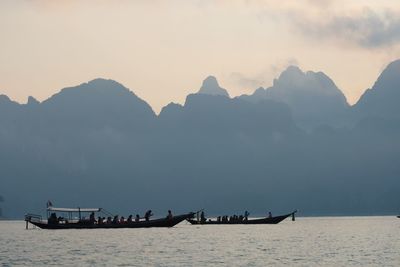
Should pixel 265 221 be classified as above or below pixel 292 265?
above

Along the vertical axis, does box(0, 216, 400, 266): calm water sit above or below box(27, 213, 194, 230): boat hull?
below

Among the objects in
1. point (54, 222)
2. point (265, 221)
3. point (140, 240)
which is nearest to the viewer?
point (140, 240)

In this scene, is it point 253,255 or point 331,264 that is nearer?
point 331,264

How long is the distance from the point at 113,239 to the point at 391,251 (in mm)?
38903

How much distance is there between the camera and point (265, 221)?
6727 inches

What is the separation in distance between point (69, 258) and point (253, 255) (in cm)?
1772

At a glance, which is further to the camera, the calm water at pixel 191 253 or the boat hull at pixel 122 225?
the boat hull at pixel 122 225

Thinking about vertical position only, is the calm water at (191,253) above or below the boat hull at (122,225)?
below

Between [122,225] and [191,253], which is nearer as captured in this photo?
[191,253]

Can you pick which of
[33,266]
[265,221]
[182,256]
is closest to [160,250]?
[182,256]

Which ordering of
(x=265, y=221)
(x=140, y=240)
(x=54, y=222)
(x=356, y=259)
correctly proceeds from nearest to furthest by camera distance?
1. (x=356, y=259)
2. (x=140, y=240)
3. (x=54, y=222)
4. (x=265, y=221)

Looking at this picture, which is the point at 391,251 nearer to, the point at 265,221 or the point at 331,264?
the point at 331,264

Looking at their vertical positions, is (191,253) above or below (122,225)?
below

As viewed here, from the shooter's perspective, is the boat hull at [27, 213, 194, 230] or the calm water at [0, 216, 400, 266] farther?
the boat hull at [27, 213, 194, 230]
